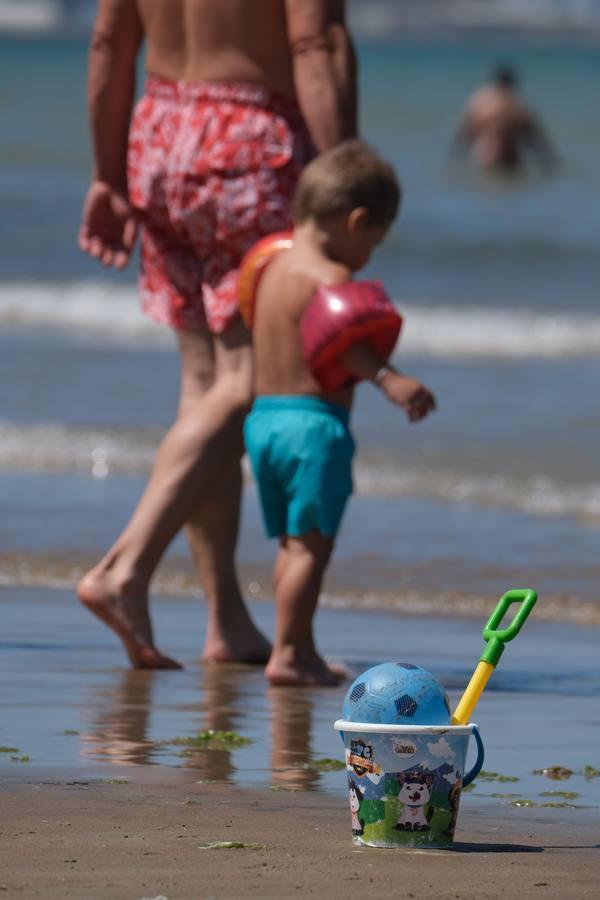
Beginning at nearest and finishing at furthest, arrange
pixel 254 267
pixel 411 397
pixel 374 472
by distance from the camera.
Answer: pixel 411 397, pixel 254 267, pixel 374 472

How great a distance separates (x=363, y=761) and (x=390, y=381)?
135cm

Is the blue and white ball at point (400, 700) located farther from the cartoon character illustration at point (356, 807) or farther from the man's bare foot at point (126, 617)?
the man's bare foot at point (126, 617)

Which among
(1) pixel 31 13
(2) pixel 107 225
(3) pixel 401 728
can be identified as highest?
(2) pixel 107 225

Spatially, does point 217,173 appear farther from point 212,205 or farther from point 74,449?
point 74,449

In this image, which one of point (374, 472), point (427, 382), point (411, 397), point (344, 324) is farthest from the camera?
point (427, 382)

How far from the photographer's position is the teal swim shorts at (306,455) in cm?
418

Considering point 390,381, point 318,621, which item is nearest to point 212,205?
point 390,381

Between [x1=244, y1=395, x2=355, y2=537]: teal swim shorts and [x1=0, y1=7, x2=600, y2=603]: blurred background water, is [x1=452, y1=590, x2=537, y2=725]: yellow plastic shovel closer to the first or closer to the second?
[x1=244, y1=395, x2=355, y2=537]: teal swim shorts

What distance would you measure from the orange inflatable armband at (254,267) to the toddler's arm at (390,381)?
33 centimetres

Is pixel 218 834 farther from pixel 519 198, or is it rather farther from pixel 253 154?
pixel 519 198

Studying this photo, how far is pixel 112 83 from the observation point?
188 inches

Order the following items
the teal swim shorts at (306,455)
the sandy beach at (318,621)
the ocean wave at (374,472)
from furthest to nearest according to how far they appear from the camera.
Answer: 1. the ocean wave at (374,472)
2. the teal swim shorts at (306,455)
3. the sandy beach at (318,621)

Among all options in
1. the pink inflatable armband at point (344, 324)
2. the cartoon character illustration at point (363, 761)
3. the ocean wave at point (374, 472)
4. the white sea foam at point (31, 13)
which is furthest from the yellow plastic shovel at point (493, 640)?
the white sea foam at point (31, 13)

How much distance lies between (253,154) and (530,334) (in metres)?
8.46
